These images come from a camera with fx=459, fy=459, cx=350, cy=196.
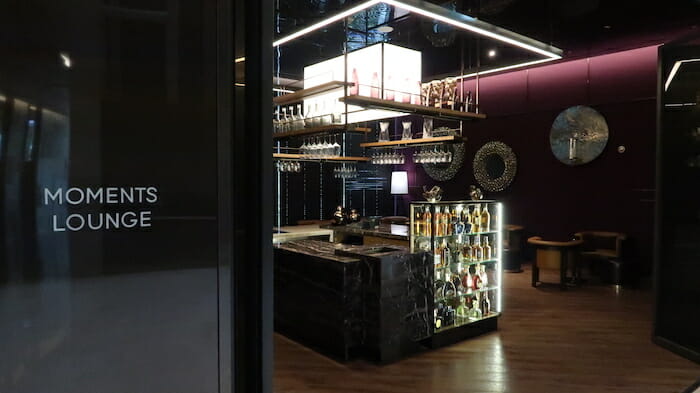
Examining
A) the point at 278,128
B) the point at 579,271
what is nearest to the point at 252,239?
the point at 278,128

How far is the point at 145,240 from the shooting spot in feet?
3.52

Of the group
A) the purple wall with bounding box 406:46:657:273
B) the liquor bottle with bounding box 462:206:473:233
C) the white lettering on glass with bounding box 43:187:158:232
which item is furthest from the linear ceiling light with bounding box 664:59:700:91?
the white lettering on glass with bounding box 43:187:158:232

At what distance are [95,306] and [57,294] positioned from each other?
0.08 meters

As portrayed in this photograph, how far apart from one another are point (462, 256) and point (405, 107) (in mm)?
1615

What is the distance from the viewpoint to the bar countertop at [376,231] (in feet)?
19.2

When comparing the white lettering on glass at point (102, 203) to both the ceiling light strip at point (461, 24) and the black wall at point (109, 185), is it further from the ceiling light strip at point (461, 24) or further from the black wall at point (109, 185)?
the ceiling light strip at point (461, 24)

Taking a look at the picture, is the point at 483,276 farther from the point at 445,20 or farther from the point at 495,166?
the point at 495,166

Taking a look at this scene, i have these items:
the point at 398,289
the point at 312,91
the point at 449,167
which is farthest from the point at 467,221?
the point at 449,167

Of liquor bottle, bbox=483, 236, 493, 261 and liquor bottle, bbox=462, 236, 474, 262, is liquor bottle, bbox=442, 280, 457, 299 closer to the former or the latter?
liquor bottle, bbox=462, 236, 474, 262

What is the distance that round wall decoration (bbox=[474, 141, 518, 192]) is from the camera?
8.89 metres

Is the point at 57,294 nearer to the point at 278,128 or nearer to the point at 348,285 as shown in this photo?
the point at 348,285

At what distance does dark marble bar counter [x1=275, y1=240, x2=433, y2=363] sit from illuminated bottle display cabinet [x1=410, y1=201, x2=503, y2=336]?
26 centimetres

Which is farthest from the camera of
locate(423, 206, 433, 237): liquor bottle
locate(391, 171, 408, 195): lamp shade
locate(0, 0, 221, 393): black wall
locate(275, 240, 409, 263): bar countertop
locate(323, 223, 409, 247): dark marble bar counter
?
locate(391, 171, 408, 195): lamp shade

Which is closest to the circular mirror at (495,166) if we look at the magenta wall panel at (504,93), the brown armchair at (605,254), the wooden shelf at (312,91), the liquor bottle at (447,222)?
the magenta wall panel at (504,93)
